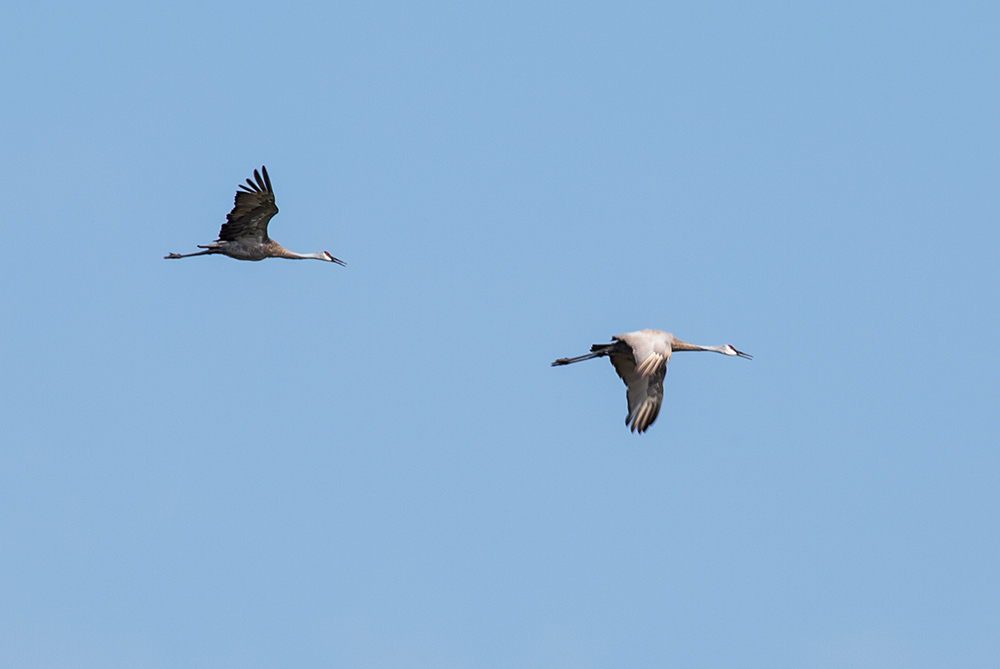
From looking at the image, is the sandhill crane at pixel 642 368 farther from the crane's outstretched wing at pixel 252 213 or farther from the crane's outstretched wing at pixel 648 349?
the crane's outstretched wing at pixel 252 213

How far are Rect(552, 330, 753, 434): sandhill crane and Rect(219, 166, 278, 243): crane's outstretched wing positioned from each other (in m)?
7.22

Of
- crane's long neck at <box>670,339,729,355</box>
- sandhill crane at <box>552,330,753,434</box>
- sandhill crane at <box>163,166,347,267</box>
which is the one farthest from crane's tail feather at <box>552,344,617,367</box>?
sandhill crane at <box>163,166,347,267</box>

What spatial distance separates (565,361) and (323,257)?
601 centimetres

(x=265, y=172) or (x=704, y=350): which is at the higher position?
(x=265, y=172)

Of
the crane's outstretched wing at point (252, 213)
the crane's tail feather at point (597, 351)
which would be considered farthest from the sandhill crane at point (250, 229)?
the crane's tail feather at point (597, 351)

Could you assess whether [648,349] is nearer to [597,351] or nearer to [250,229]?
[597,351]

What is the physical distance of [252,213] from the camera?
31.7 m

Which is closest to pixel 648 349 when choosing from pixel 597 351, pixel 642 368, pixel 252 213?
pixel 642 368

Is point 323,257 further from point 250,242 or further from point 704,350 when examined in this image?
point 704,350

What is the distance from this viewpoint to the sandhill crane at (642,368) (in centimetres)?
2752

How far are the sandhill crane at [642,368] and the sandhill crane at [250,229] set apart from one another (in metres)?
7.29

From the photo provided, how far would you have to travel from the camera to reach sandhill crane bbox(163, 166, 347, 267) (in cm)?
3122

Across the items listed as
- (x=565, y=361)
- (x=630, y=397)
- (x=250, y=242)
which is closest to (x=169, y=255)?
(x=250, y=242)

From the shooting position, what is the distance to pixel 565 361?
3152 centimetres
